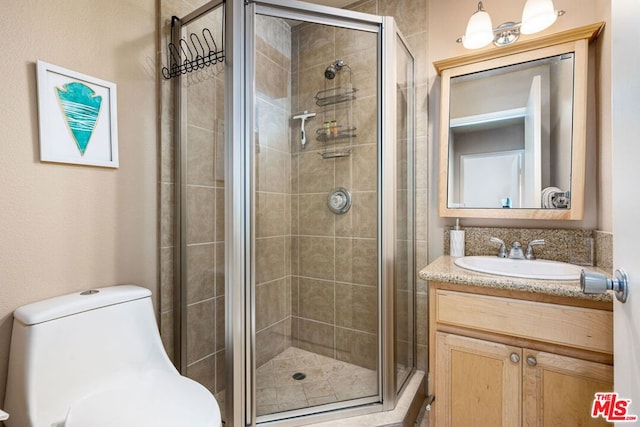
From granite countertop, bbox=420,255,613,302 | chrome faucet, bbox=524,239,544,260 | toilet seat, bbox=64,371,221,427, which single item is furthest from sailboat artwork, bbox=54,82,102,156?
chrome faucet, bbox=524,239,544,260

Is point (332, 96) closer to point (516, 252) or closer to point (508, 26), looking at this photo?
point (508, 26)

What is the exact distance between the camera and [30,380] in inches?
37.6

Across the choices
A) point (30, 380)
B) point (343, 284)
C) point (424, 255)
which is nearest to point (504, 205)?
point (424, 255)

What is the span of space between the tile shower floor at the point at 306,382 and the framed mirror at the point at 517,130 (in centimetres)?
105

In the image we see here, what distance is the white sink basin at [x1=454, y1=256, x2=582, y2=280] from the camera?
4.65 feet

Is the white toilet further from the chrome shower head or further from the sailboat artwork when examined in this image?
the chrome shower head

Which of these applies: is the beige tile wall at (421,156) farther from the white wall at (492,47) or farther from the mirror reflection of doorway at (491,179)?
the mirror reflection of doorway at (491,179)

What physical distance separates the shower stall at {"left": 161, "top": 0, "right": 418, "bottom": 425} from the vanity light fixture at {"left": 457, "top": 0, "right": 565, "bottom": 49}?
347mm

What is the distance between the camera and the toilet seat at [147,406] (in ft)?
3.00

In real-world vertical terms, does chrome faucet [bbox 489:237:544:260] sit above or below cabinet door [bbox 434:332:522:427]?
above

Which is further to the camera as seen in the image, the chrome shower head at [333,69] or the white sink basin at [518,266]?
the chrome shower head at [333,69]

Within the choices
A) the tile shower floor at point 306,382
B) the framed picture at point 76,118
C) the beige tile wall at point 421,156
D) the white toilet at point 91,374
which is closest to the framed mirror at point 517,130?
the beige tile wall at point 421,156

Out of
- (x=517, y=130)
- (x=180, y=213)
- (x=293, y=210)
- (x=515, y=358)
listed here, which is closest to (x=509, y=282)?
(x=515, y=358)

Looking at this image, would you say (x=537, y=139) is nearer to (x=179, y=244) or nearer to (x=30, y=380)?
(x=179, y=244)
